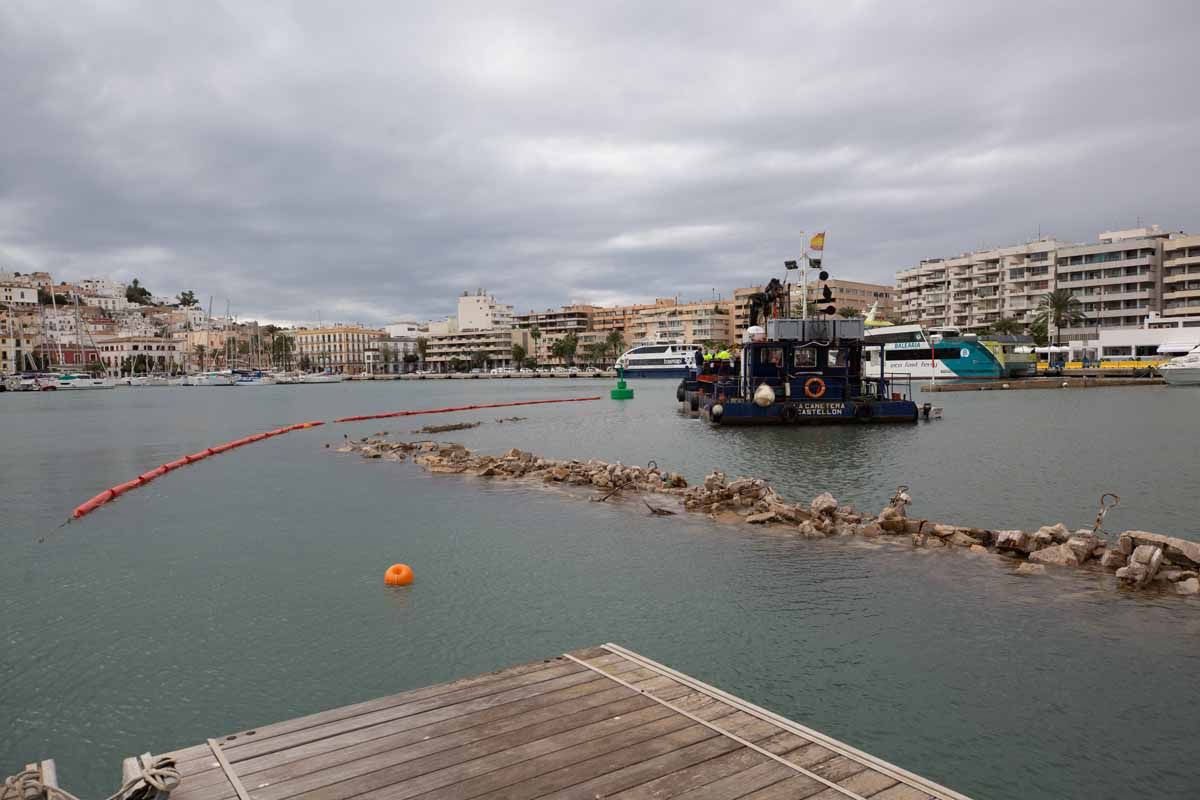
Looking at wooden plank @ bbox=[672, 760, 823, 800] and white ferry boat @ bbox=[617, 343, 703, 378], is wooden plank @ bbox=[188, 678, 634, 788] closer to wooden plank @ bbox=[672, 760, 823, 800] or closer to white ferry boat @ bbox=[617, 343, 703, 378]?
wooden plank @ bbox=[672, 760, 823, 800]

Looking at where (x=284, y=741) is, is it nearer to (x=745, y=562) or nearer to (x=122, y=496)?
(x=745, y=562)

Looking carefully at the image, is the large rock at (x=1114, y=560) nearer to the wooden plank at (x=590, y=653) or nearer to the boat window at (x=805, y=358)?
the wooden plank at (x=590, y=653)

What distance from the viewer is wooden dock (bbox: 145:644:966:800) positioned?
16.0 ft

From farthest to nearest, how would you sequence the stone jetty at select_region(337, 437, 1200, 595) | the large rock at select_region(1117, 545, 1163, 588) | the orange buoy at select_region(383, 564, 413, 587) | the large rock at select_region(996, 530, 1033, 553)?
1. the large rock at select_region(996, 530, 1033, 553)
2. the orange buoy at select_region(383, 564, 413, 587)
3. the stone jetty at select_region(337, 437, 1200, 595)
4. the large rock at select_region(1117, 545, 1163, 588)

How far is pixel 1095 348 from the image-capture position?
11250 cm

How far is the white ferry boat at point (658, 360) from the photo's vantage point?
484 feet

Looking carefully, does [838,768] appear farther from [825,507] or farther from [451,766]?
[825,507]

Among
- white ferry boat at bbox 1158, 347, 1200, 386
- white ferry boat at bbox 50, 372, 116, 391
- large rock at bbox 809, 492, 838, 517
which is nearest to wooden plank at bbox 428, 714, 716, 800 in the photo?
large rock at bbox 809, 492, 838, 517

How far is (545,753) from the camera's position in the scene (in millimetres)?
5328

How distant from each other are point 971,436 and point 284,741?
36670 millimetres

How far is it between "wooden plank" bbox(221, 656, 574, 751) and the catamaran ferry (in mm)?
84503

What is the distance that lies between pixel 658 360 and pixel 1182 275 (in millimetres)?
84870

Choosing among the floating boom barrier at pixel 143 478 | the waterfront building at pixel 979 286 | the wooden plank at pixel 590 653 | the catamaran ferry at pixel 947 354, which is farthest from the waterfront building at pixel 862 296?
the wooden plank at pixel 590 653

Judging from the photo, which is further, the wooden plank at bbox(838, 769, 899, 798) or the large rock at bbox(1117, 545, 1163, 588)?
the large rock at bbox(1117, 545, 1163, 588)
